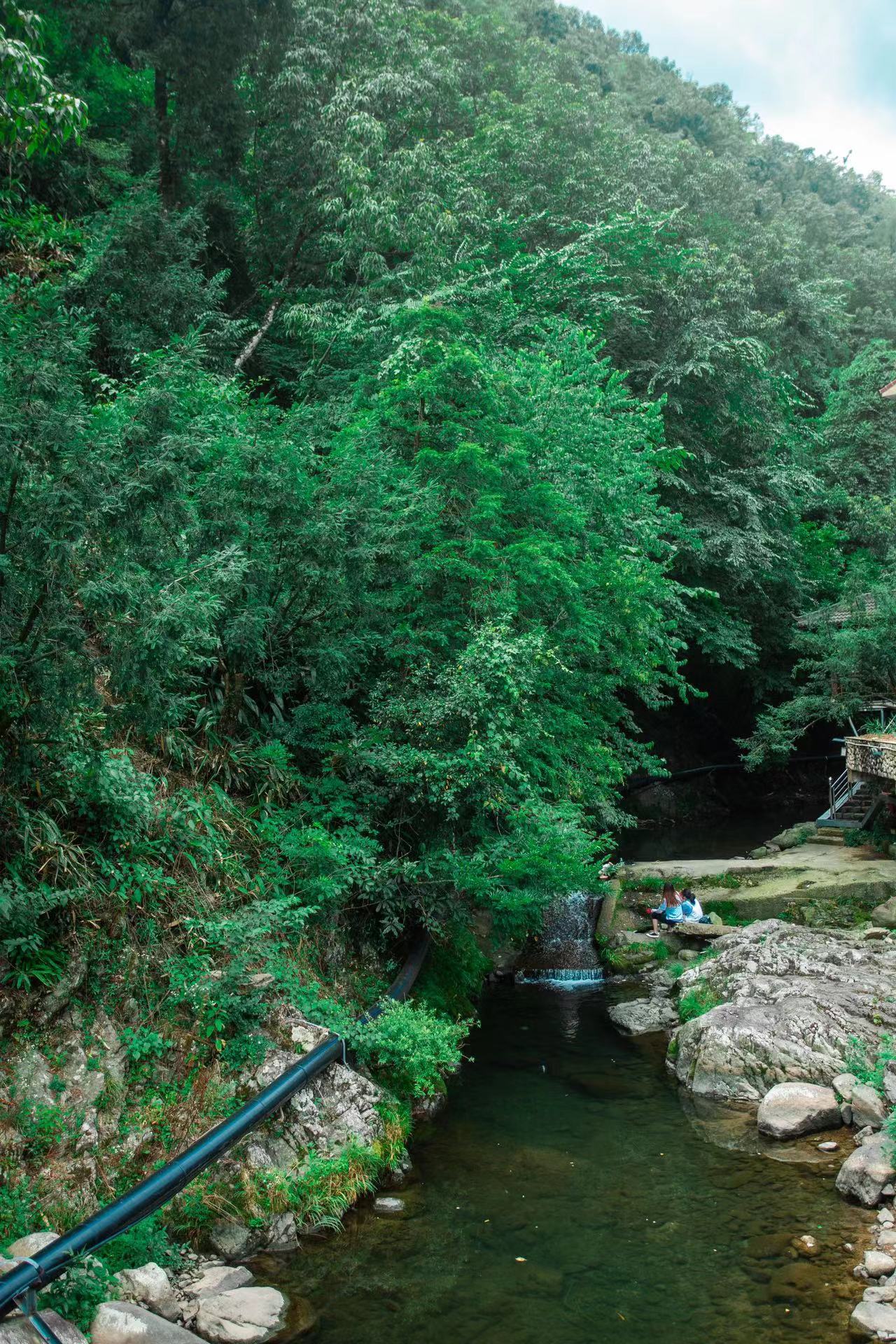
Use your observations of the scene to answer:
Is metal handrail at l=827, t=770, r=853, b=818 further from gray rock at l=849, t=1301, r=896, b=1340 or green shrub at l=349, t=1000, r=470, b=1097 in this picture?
gray rock at l=849, t=1301, r=896, b=1340

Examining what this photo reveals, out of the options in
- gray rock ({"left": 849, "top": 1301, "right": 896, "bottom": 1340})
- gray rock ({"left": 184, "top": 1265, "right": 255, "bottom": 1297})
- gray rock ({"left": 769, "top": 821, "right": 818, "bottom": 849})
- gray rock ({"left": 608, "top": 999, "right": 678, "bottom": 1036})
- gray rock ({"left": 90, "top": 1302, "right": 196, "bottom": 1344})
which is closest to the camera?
gray rock ({"left": 90, "top": 1302, "right": 196, "bottom": 1344})

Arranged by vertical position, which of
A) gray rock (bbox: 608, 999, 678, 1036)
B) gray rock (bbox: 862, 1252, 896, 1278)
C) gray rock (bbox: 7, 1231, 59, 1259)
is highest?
gray rock (bbox: 7, 1231, 59, 1259)

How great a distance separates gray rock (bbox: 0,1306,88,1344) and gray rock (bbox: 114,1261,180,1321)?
51 centimetres

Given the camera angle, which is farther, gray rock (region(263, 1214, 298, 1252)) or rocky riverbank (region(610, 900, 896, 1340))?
rocky riverbank (region(610, 900, 896, 1340))

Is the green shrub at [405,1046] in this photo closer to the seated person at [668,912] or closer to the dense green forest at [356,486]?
the dense green forest at [356,486]

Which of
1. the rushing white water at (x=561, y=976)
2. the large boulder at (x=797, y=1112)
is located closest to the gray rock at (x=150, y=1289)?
the large boulder at (x=797, y=1112)

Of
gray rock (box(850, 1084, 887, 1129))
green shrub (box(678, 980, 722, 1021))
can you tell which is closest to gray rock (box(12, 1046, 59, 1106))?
gray rock (box(850, 1084, 887, 1129))

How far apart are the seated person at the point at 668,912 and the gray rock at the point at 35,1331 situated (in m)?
11.3

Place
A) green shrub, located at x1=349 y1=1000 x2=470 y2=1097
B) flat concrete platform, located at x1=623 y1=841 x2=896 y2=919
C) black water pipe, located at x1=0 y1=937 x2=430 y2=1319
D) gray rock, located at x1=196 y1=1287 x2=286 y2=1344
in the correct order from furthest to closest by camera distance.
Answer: flat concrete platform, located at x1=623 y1=841 x2=896 y2=919, green shrub, located at x1=349 y1=1000 x2=470 y2=1097, gray rock, located at x1=196 y1=1287 x2=286 y2=1344, black water pipe, located at x1=0 y1=937 x2=430 y2=1319

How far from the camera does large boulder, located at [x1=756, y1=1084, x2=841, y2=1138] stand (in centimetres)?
766

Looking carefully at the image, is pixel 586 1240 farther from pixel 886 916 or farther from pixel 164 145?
pixel 164 145

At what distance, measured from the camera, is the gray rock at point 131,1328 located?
428 centimetres

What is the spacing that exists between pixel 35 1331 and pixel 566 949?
441 inches

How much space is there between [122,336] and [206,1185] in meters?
12.6
